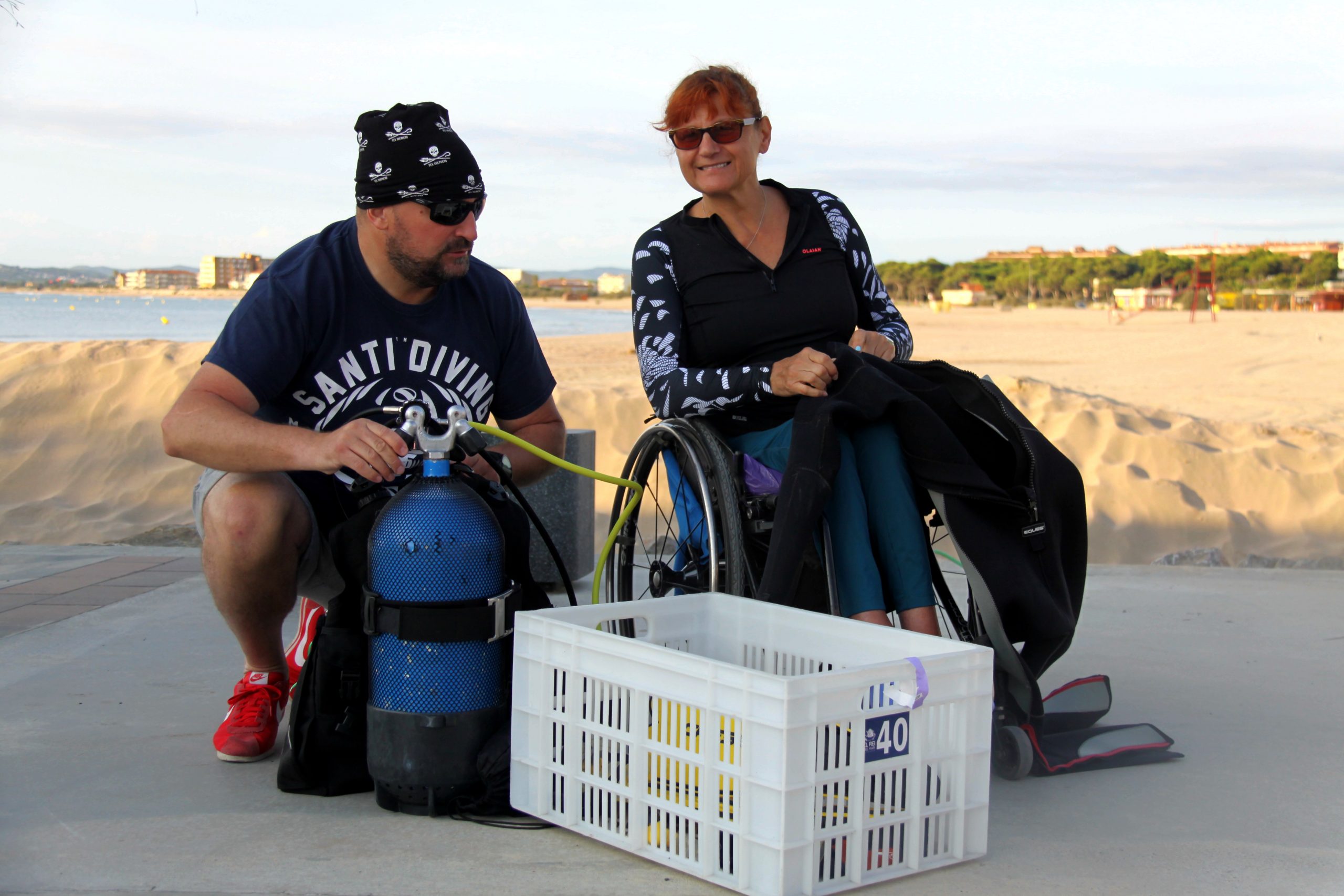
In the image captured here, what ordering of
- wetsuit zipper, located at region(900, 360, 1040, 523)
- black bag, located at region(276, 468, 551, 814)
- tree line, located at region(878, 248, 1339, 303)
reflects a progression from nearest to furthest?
black bag, located at region(276, 468, 551, 814), wetsuit zipper, located at region(900, 360, 1040, 523), tree line, located at region(878, 248, 1339, 303)

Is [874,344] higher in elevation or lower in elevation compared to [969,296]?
lower

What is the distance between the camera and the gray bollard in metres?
4.35

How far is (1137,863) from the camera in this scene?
80.0 inches

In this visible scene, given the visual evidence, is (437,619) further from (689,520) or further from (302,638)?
(302,638)

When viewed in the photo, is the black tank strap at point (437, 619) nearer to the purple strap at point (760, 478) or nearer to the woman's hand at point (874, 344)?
the purple strap at point (760, 478)

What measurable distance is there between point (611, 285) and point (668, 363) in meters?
90.6

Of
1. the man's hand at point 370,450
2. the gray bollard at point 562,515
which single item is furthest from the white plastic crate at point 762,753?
the gray bollard at point 562,515

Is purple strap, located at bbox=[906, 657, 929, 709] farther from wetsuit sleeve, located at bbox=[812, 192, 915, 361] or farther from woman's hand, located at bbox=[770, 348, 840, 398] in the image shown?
wetsuit sleeve, located at bbox=[812, 192, 915, 361]

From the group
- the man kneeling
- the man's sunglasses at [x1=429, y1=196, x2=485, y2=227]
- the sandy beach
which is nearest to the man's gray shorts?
the man kneeling

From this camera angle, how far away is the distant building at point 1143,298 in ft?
181

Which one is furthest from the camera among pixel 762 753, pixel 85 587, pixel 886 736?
pixel 85 587

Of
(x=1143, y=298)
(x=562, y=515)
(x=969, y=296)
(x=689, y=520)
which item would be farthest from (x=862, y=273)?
(x=969, y=296)

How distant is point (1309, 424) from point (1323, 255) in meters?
71.7

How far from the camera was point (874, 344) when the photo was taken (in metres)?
2.82
